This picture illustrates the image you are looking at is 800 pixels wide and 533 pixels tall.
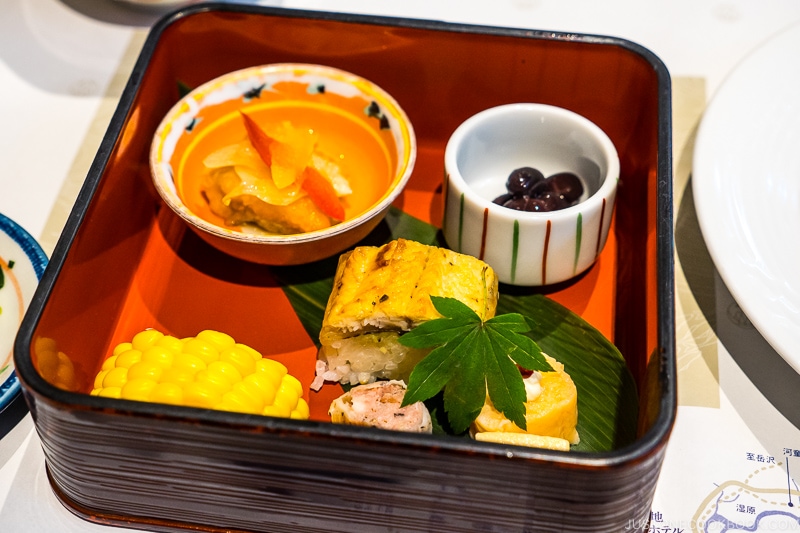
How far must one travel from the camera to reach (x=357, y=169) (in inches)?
63.3

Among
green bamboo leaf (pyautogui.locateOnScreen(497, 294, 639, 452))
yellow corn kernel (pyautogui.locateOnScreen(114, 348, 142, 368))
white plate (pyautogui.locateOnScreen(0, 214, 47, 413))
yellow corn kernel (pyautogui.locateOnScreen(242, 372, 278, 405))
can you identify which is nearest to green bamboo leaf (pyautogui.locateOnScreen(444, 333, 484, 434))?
green bamboo leaf (pyautogui.locateOnScreen(497, 294, 639, 452))

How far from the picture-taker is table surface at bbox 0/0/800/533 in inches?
49.1

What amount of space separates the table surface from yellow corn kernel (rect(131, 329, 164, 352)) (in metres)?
0.24

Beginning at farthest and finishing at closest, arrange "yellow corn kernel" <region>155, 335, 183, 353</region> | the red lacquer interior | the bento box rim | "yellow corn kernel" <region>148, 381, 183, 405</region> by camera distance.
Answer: the red lacquer interior, "yellow corn kernel" <region>155, 335, 183, 353</region>, "yellow corn kernel" <region>148, 381, 183, 405</region>, the bento box rim

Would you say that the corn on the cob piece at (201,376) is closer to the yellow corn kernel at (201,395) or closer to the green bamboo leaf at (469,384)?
the yellow corn kernel at (201,395)

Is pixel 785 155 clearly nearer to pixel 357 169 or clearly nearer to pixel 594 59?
pixel 594 59

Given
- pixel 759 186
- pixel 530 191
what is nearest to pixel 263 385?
pixel 530 191

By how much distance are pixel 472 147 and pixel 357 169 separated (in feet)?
0.78

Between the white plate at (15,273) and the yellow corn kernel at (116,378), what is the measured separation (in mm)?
246

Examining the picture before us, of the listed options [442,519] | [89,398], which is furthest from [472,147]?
[89,398]

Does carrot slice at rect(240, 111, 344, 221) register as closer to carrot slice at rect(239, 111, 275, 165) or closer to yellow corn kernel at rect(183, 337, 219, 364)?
carrot slice at rect(239, 111, 275, 165)

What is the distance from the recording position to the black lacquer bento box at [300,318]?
101 cm

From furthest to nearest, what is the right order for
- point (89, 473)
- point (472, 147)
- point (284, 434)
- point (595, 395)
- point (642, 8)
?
1. point (642, 8)
2. point (472, 147)
3. point (595, 395)
4. point (89, 473)
5. point (284, 434)

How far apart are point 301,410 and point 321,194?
407mm
